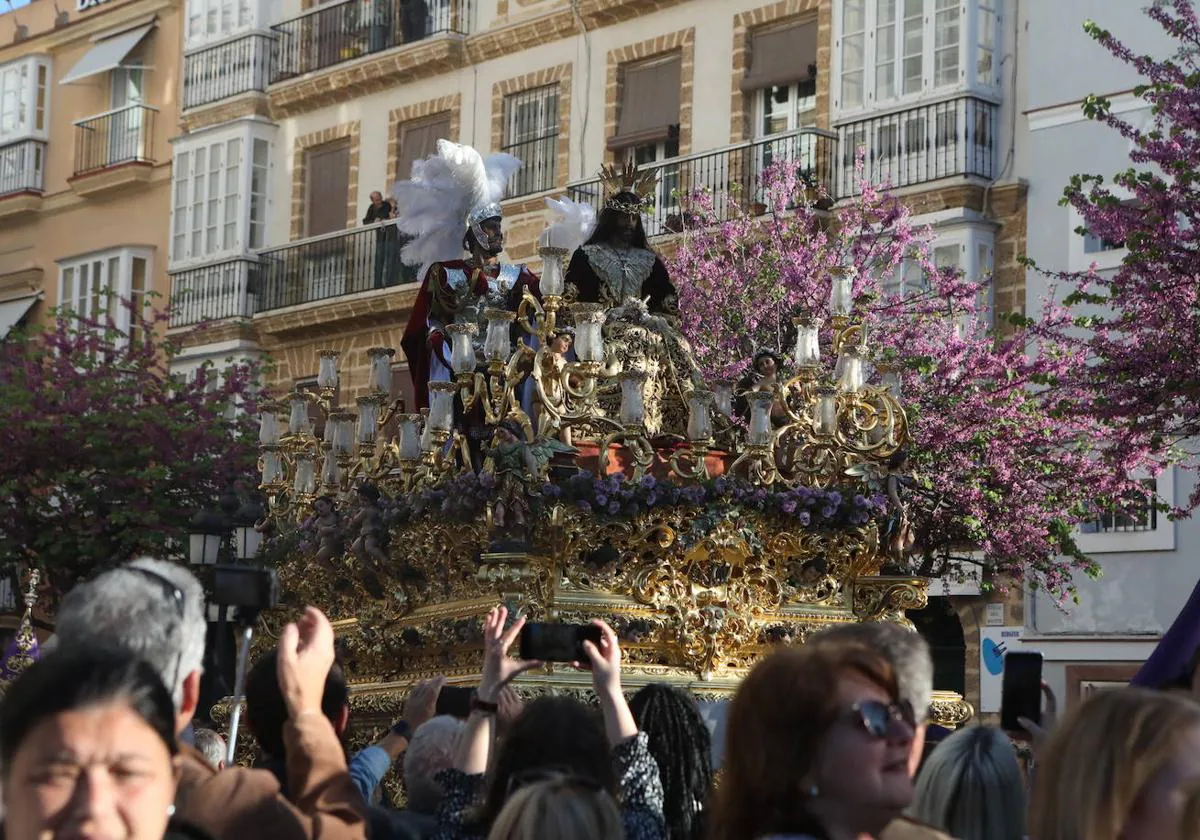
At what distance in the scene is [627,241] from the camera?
11516mm

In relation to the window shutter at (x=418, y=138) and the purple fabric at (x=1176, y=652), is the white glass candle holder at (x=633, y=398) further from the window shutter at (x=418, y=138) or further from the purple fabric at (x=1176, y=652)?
the window shutter at (x=418, y=138)

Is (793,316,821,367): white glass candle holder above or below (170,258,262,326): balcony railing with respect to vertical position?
below

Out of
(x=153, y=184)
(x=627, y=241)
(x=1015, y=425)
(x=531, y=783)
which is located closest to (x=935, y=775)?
(x=531, y=783)

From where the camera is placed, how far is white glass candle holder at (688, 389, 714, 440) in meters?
10.3

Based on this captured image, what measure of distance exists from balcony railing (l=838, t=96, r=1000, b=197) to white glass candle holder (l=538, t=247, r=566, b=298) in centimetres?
1153

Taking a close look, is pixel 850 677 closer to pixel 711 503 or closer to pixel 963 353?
pixel 711 503

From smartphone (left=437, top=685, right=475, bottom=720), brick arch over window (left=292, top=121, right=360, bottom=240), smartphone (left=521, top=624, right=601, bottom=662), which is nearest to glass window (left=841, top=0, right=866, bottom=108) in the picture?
brick arch over window (left=292, top=121, right=360, bottom=240)

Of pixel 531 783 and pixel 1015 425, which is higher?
pixel 1015 425

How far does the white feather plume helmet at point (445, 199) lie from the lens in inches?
458

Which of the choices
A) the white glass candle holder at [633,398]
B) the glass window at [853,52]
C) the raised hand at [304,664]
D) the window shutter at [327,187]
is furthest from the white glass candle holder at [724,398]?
the window shutter at [327,187]

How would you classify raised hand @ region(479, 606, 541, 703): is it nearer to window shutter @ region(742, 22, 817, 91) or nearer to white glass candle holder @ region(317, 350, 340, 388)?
white glass candle holder @ region(317, 350, 340, 388)

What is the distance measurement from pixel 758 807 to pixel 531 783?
0.75 m

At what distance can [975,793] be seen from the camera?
494 centimetres

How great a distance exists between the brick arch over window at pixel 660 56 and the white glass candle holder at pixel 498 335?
14.5m
